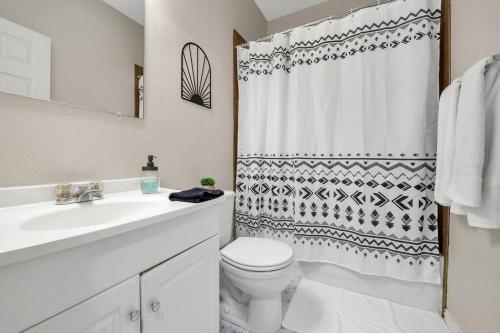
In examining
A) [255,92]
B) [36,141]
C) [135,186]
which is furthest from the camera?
[255,92]

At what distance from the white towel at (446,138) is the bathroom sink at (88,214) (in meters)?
1.25

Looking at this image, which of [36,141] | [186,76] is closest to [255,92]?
[186,76]

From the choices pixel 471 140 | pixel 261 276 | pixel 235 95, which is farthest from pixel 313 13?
pixel 261 276

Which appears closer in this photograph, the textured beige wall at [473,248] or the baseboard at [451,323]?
the textured beige wall at [473,248]

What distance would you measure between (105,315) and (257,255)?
753 millimetres

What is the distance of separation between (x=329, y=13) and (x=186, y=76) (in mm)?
1593

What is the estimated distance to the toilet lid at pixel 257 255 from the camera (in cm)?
104

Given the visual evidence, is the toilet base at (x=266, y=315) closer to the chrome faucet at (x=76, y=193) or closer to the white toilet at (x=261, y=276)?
the white toilet at (x=261, y=276)

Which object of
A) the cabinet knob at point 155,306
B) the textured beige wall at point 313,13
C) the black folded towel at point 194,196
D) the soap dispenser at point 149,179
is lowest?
the cabinet knob at point 155,306

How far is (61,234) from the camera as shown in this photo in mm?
435

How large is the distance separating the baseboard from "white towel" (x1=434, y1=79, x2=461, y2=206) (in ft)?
2.19

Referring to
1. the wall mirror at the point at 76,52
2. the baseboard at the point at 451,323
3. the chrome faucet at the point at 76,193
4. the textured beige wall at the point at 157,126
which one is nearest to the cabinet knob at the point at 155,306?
the chrome faucet at the point at 76,193

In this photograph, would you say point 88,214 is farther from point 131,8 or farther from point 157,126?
point 131,8

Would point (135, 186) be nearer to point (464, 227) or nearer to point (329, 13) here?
point (464, 227)
